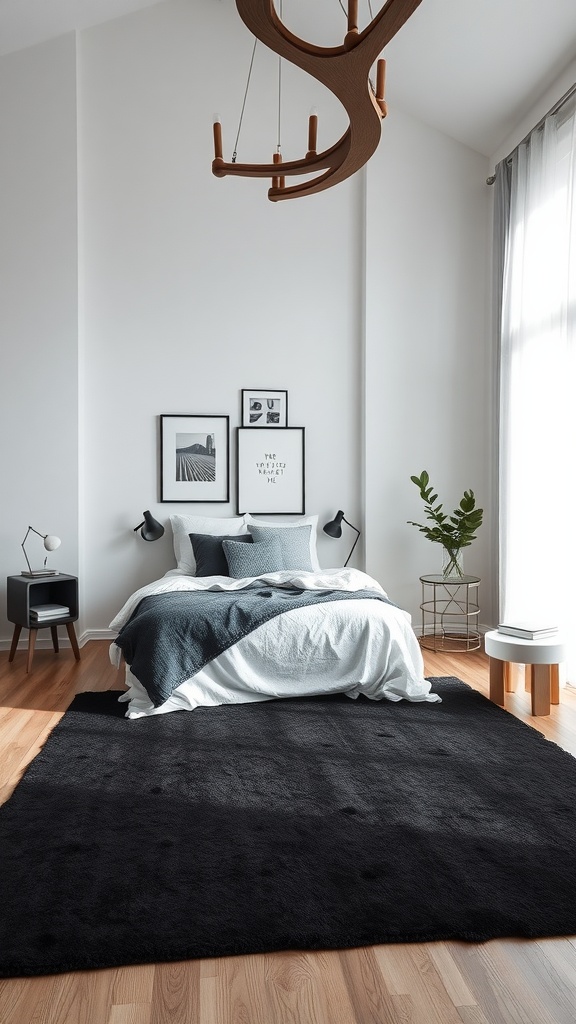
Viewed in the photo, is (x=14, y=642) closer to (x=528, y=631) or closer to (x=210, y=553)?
(x=210, y=553)

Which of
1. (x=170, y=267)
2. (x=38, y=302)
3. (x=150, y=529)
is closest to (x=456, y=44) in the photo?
(x=170, y=267)

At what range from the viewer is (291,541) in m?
5.14

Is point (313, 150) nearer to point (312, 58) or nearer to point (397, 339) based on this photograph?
point (312, 58)

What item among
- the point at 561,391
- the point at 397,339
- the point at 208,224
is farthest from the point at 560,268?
the point at 208,224

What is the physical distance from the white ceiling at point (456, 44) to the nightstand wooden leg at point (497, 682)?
339 centimetres

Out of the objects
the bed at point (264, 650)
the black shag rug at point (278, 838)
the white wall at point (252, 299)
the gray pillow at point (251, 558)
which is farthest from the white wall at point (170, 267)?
the black shag rug at point (278, 838)

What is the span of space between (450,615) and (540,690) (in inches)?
83.5

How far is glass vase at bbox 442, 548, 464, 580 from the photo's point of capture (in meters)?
5.41

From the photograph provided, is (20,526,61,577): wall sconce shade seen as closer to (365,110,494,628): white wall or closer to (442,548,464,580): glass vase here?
(365,110,494,628): white wall

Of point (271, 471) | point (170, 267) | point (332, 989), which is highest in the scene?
point (170, 267)

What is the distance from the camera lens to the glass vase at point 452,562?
5410mm

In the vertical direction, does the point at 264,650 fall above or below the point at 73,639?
above

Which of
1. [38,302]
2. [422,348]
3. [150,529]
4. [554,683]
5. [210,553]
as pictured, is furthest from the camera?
[422,348]

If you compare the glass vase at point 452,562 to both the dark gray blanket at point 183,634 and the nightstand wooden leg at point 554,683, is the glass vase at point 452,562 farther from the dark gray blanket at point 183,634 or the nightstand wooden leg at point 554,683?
the dark gray blanket at point 183,634
